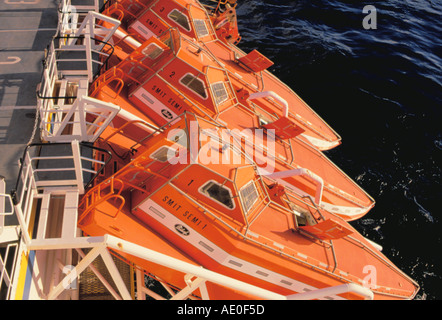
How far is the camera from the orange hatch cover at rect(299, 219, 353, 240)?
9938 mm

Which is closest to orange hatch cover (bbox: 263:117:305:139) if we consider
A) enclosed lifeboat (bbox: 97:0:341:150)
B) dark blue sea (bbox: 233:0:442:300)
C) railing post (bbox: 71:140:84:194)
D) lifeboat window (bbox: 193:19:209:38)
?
enclosed lifeboat (bbox: 97:0:341:150)

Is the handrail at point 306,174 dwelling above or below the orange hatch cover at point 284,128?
below

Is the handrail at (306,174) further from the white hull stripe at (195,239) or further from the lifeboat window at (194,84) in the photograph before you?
the lifeboat window at (194,84)

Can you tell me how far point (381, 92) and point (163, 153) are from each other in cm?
1622

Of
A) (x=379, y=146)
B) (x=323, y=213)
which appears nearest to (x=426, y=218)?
(x=379, y=146)

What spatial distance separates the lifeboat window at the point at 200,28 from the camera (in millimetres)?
16994

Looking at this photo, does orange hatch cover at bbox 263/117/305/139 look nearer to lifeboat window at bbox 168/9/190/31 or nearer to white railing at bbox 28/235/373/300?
lifeboat window at bbox 168/9/190/31

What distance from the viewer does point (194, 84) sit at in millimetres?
13047

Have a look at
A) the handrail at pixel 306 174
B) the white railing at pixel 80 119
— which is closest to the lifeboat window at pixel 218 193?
the white railing at pixel 80 119

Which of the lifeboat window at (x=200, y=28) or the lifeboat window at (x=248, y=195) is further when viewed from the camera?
the lifeboat window at (x=200, y=28)

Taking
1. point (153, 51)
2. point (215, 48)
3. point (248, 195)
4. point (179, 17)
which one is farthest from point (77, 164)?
point (215, 48)

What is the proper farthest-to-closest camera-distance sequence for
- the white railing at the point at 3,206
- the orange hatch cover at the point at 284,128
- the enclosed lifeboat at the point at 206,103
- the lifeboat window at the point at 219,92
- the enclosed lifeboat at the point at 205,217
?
the orange hatch cover at the point at 284,128 → the lifeboat window at the point at 219,92 → the enclosed lifeboat at the point at 206,103 → the enclosed lifeboat at the point at 205,217 → the white railing at the point at 3,206

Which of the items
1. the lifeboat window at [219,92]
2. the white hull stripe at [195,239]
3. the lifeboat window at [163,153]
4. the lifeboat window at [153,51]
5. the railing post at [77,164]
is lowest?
the white hull stripe at [195,239]

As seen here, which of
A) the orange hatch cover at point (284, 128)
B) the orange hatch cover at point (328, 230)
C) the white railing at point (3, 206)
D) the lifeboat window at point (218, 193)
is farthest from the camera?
the orange hatch cover at point (284, 128)
